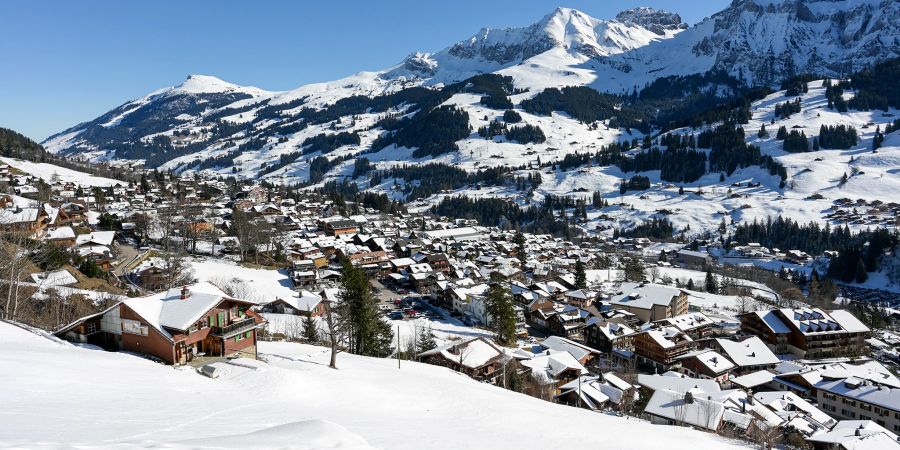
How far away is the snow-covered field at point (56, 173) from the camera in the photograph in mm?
101906

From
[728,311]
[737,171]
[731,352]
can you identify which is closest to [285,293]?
[731,352]

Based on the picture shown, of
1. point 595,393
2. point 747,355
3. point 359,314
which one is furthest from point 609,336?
point 359,314

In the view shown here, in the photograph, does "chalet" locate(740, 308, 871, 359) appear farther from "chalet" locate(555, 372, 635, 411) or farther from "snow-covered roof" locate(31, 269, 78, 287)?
"snow-covered roof" locate(31, 269, 78, 287)

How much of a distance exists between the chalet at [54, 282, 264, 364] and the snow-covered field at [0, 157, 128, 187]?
3875 inches

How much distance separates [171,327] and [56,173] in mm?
111399

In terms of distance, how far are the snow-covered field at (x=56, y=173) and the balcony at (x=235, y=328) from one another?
100371mm

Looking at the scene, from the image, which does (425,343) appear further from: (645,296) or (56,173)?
(56,173)

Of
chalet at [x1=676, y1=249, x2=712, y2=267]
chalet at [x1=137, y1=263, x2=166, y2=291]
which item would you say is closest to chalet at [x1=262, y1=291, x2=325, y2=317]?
chalet at [x1=137, y1=263, x2=166, y2=291]

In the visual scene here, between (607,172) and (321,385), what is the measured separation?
16834 cm

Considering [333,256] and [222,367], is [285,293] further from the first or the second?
[222,367]

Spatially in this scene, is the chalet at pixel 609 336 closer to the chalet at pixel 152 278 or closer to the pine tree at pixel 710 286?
the pine tree at pixel 710 286

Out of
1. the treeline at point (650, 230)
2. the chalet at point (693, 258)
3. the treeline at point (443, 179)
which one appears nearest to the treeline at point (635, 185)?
the treeline at point (650, 230)

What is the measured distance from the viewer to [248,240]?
6216 cm

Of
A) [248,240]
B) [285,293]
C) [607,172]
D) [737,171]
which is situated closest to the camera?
[285,293]
